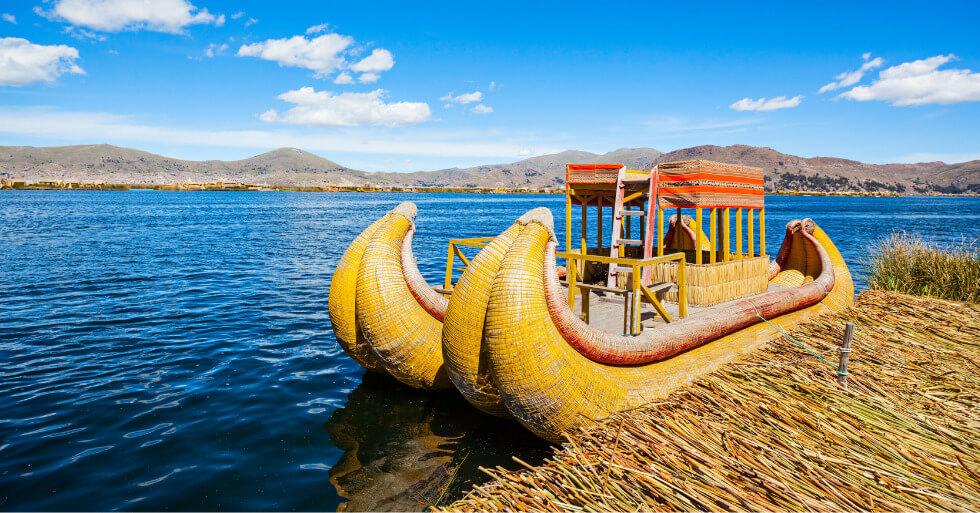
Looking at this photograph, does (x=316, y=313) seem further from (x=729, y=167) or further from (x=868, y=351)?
(x=868, y=351)

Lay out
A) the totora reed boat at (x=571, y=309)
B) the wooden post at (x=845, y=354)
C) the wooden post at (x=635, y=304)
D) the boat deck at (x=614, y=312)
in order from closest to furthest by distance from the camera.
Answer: the totora reed boat at (x=571, y=309), the wooden post at (x=845, y=354), the wooden post at (x=635, y=304), the boat deck at (x=614, y=312)

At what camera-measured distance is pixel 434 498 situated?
21.0 ft

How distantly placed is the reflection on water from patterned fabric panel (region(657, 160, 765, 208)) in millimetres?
5519

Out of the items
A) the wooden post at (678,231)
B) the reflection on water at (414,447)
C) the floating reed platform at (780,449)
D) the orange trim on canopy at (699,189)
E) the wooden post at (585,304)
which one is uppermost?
the orange trim on canopy at (699,189)

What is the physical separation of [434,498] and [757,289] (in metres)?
8.69

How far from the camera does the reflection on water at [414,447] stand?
6574 millimetres

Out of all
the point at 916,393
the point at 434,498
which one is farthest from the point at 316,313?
the point at 916,393

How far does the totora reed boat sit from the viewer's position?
5850 millimetres

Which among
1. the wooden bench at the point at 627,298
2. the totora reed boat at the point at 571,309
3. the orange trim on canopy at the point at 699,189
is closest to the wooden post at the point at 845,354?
the totora reed boat at the point at 571,309

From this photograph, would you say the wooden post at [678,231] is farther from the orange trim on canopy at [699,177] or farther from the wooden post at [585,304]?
the wooden post at [585,304]

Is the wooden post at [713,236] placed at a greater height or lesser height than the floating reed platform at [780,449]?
greater

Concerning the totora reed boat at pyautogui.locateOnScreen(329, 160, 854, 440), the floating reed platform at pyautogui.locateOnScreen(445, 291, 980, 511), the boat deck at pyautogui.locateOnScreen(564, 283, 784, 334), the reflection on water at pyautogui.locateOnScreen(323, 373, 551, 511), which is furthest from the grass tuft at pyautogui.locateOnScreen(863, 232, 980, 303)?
the reflection on water at pyautogui.locateOnScreen(323, 373, 551, 511)

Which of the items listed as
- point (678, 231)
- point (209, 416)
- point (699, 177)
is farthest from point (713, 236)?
point (209, 416)

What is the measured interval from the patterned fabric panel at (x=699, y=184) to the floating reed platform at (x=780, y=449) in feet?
10.9
